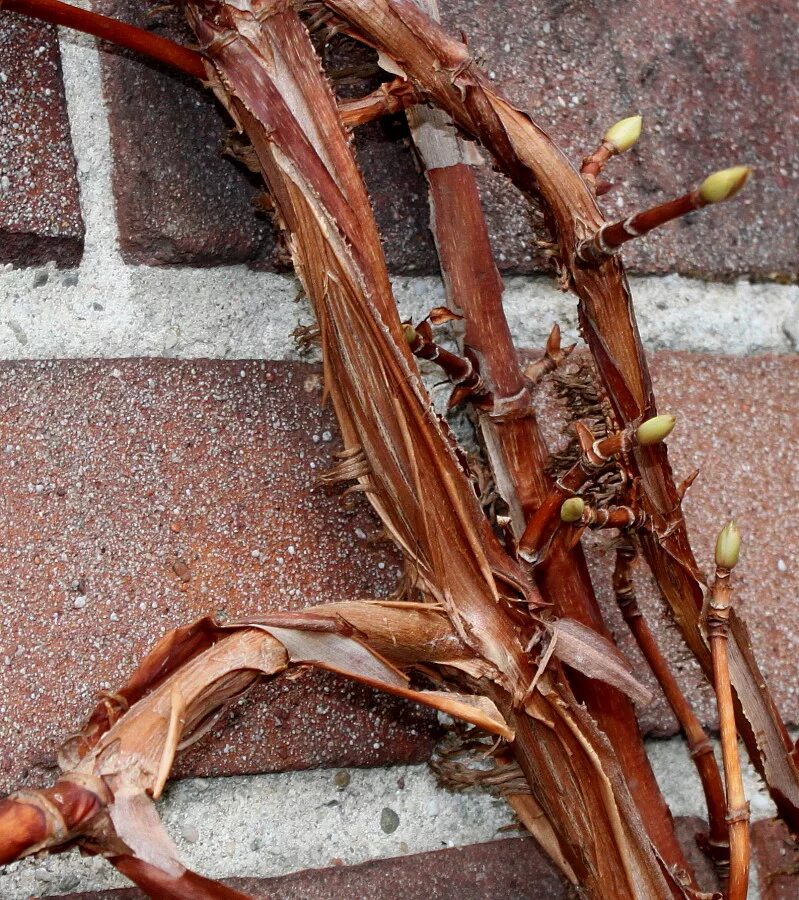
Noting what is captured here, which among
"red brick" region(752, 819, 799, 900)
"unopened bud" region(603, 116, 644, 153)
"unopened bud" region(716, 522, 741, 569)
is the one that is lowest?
"red brick" region(752, 819, 799, 900)

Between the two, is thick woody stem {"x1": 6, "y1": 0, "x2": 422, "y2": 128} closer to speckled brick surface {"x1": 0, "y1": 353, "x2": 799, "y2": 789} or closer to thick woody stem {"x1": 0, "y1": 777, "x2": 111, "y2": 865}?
speckled brick surface {"x1": 0, "y1": 353, "x2": 799, "y2": 789}

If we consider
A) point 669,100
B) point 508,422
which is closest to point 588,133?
point 669,100

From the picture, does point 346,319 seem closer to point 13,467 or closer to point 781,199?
point 13,467

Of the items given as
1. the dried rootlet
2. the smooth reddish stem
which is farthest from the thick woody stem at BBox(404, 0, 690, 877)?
the smooth reddish stem

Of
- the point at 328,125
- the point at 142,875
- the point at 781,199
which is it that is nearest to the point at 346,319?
the point at 328,125

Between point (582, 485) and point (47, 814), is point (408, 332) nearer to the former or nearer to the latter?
point (582, 485)

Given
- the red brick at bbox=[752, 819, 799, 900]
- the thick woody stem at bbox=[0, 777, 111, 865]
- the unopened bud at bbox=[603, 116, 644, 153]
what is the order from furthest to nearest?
the red brick at bbox=[752, 819, 799, 900], the unopened bud at bbox=[603, 116, 644, 153], the thick woody stem at bbox=[0, 777, 111, 865]
